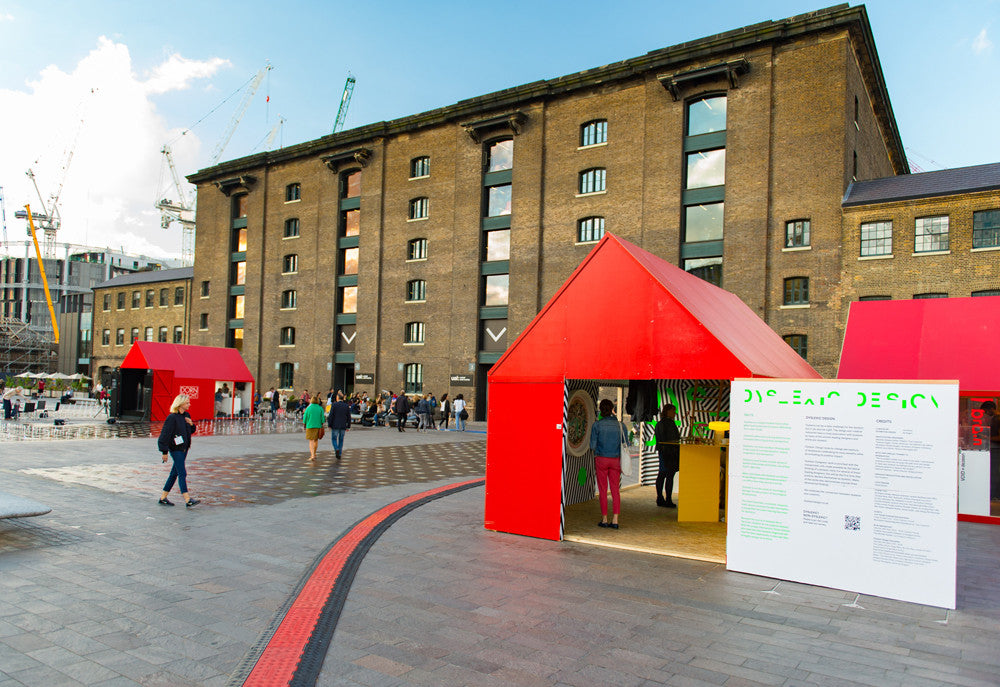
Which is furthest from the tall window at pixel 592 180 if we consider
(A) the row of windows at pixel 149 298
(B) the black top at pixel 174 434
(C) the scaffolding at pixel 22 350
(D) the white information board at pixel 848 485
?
(C) the scaffolding at pixel 22 350

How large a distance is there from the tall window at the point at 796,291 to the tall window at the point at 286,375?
31614 millimetres

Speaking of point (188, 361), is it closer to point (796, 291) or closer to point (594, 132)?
point (594, 132)

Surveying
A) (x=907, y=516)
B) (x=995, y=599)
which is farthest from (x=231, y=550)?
(x=995, y=599)

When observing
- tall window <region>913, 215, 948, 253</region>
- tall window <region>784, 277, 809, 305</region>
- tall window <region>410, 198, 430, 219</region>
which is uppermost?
tall window <region>410, 198, 430, 219</region>

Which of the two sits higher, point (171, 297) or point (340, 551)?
point (171, 297)

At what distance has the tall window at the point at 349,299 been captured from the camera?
138 ft

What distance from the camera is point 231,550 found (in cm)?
773

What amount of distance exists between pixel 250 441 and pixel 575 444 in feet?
45.9

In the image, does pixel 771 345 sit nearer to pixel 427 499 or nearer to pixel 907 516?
pixel 907 516

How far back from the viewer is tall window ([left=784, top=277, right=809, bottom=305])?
2714cm

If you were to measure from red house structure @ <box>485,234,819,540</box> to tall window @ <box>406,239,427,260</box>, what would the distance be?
3091 centimetres

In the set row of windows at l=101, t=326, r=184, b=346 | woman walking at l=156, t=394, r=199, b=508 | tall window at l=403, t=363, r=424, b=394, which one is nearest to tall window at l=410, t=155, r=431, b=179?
tall window at l=403, t=363, r=424, b=394

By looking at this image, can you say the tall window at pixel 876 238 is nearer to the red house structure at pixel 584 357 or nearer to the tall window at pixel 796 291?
the tall window at pixel 796 291

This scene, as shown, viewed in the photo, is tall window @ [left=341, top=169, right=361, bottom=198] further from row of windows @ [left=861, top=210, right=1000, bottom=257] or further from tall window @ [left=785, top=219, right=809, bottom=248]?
row of windows @ [left=861, top=210, right=1000, bottom=257]
